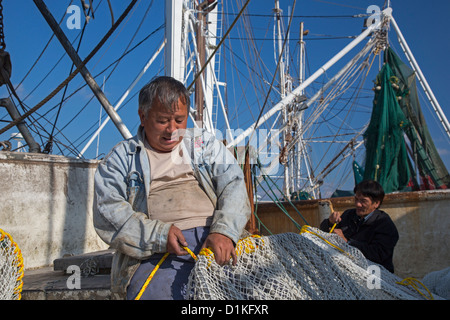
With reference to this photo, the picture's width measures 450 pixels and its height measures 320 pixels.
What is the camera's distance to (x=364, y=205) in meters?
3.10

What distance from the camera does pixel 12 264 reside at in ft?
6.70

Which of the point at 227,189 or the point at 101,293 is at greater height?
the point at 227,189

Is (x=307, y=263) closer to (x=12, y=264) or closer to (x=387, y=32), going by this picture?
(x=12, y=264)

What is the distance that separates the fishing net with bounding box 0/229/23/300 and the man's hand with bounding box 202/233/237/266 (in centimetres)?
112

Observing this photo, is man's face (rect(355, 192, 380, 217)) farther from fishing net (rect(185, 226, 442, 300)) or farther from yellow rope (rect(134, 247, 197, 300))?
yellow rope (rect(134, 247, 197, 300))

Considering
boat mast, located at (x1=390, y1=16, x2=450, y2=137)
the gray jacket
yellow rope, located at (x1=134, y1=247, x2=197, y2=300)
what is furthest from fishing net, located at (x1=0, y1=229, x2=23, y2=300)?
boat mast, located at (x1=390, y1=16, x2=450, y2=137)

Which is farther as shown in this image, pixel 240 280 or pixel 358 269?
pixel 358 269

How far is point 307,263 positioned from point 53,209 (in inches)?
136

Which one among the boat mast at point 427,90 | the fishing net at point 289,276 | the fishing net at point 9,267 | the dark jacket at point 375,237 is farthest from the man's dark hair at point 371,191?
the boat mast at point 427,90

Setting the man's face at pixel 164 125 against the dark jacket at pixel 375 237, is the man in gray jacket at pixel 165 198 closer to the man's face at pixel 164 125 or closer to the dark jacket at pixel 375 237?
the man's face at pixel 164 125

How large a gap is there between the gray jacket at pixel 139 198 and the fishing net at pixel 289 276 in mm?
167

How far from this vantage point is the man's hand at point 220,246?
159 cm
